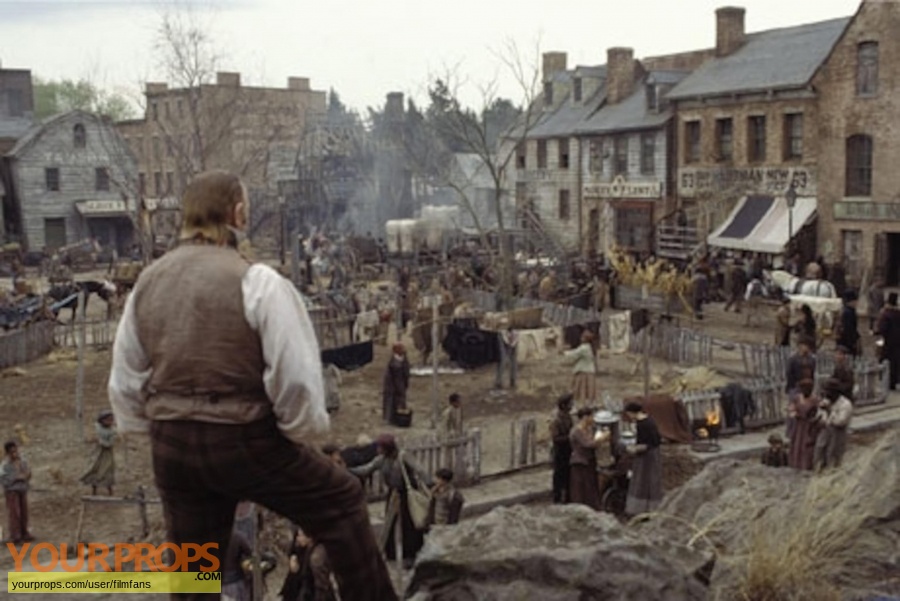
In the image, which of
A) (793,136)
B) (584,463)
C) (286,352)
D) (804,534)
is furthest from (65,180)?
(286,352)

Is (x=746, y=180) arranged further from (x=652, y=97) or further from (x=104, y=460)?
(x=104, y=460)

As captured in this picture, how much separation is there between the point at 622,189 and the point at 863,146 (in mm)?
11956

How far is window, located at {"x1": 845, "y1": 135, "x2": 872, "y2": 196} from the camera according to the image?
3020 cm

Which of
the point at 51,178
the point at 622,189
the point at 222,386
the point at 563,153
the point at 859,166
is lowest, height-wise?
the point at 222,386

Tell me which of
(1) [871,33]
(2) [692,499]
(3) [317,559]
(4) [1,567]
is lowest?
(4) [1,567]

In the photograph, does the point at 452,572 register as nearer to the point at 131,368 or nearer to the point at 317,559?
the point at 131,368

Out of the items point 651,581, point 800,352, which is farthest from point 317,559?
A: point 800,352

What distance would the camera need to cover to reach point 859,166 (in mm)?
30547

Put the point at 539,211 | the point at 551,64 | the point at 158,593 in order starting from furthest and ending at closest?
the point at 551,64 → the point at 539,211 → the point at 158,593

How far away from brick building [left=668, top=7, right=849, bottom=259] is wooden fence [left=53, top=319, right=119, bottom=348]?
19782 millimetres

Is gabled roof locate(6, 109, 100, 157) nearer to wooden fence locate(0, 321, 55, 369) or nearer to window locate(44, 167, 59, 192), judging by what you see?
window locate(44, 167, 59, 192)

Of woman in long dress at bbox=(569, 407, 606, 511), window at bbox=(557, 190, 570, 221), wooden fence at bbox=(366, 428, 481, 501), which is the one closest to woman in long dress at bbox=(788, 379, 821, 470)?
woman in long dress at bbox=(569, 407, 606, 511)

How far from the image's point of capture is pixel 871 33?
1174 inches

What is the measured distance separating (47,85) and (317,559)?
292 feet
